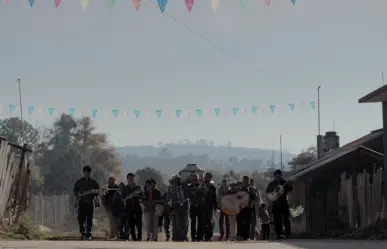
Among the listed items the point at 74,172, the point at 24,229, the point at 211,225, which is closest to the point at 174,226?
the point at 211,225

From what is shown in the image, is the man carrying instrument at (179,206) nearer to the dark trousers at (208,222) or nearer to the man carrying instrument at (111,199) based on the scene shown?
the dark trousers at (208,222)

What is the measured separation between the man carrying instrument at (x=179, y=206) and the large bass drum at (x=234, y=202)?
1.00 meters

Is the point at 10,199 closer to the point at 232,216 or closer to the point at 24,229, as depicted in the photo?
the point at 24,229

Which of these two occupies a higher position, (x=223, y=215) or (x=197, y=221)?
(x=223, y=215)

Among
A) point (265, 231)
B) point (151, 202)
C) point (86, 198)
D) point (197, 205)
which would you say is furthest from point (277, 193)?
point (86, 198)

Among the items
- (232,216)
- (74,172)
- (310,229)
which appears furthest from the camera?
(74,172)

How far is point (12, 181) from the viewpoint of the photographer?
17.5 metres

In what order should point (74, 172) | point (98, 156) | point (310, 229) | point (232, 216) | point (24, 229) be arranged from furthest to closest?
point (98, 156) → point (74, 172) → point (310, 229) → point (232, 216) → point (24, 229)

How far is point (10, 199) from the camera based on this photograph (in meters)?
17.4

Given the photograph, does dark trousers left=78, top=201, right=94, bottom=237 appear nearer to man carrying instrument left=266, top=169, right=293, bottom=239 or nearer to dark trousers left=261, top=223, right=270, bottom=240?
man carrying instrument left=266, top=169, right=293, bottom=239

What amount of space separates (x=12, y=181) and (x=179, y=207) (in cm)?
434

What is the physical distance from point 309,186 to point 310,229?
237 centimetres

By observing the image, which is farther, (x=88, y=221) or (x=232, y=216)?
(x=232, y=216)

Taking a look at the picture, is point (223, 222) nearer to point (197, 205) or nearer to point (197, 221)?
point (197, 221)
